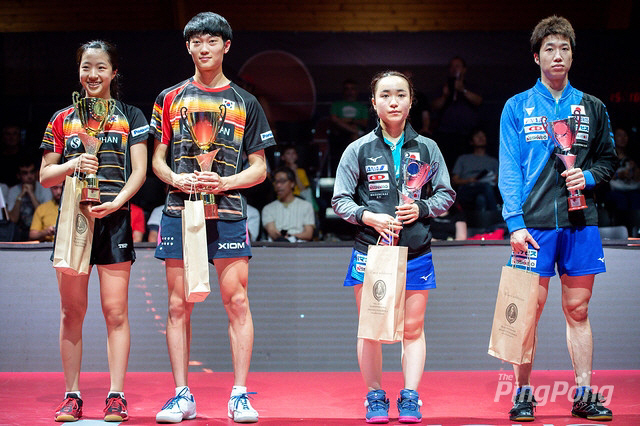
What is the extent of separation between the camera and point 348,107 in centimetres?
757

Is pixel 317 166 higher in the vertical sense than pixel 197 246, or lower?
higher

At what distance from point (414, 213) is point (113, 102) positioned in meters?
1.55

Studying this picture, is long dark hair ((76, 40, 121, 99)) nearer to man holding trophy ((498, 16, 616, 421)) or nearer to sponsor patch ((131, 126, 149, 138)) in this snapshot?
sponsor patch ((131, 126, 149, 138))

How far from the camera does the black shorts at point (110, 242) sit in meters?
3.32

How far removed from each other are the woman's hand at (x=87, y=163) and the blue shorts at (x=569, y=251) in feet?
6.77

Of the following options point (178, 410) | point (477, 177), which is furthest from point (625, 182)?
point (178, 410)

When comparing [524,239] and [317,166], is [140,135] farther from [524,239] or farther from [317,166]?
[317,166]

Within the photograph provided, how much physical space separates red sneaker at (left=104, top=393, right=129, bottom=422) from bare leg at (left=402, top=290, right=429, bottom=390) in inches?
51.5

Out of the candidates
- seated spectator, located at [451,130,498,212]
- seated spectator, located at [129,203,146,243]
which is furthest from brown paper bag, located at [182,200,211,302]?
seated spectator, located at [451,130,498,212]

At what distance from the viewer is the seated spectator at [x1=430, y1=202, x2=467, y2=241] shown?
5760 millimetres

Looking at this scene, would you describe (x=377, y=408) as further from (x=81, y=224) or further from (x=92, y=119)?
(x=92, y=119)

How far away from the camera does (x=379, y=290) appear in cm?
305

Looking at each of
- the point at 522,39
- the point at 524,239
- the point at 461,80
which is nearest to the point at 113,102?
the point at 524,239

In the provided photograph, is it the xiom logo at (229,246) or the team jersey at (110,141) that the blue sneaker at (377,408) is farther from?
the team jersey at (110,141)
